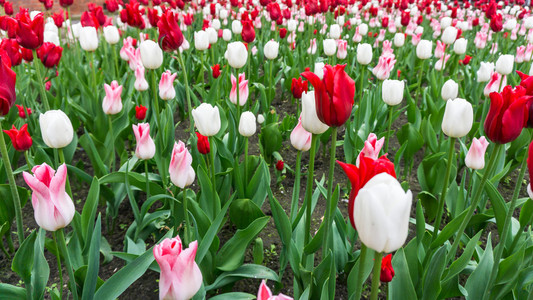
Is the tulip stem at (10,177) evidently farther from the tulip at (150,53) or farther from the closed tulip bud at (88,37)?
the closed tulip bud at (88,37)

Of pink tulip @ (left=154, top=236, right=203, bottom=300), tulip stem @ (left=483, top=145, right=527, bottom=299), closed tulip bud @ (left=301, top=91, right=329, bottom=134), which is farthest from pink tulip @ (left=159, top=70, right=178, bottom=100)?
tulip stem @ (left=483, top=145, right=527, bottom=299)

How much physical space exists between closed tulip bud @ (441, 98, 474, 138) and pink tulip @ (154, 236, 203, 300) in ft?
3.05

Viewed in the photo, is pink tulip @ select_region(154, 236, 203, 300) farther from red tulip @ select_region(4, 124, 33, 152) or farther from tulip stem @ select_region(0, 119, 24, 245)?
red tulip @ select_region(4, 124, 33, 152)

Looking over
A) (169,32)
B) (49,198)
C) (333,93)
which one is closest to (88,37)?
(169,32)

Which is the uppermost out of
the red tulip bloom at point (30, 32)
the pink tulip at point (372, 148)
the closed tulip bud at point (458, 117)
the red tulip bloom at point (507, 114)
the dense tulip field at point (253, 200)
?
the red tulip bloom at point (507, 114)

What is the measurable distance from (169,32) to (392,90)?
3.47ft

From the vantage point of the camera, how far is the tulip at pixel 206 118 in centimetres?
162

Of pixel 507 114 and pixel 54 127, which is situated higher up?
pixel 507 114

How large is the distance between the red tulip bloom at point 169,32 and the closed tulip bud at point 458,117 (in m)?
1.19

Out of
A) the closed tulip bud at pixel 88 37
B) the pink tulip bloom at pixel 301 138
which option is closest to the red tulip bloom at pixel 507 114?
the pink tulip bloom at pixel 301 138

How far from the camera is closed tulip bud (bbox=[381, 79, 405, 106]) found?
2057 mm

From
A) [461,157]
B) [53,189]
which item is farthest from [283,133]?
[53,189]

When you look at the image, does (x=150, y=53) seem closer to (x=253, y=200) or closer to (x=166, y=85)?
(x=166, y=85)

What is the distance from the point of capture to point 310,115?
1.15m
